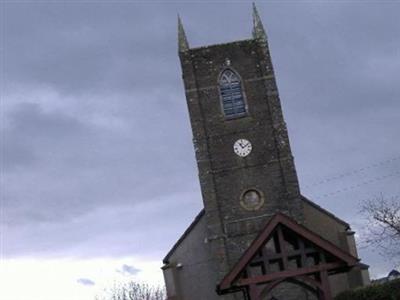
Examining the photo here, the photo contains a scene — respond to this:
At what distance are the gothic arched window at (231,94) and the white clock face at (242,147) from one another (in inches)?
55.5

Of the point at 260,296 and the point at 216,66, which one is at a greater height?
the point at 216,66

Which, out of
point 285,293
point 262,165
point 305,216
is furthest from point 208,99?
point 285,293

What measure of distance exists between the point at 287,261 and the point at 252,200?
1546 centimetres

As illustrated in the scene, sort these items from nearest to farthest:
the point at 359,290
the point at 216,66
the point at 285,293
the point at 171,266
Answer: the point at 359,290
the point at 285,293
the point at 216,66
the point at 171,266

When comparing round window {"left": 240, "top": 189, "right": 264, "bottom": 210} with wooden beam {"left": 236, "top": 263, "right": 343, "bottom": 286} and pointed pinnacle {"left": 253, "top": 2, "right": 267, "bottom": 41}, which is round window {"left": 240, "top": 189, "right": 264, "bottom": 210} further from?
wooden beam {"left": 236, "top": 263, "right": 343, "bottom": 286}

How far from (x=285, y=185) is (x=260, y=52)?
7.17 m

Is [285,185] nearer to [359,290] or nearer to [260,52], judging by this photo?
[260,52]

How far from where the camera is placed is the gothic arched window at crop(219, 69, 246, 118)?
38375 millimetres

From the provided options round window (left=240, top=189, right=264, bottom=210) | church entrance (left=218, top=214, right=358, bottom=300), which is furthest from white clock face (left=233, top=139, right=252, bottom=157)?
church entrance (left=218, top=214, right=358, bottom=300)

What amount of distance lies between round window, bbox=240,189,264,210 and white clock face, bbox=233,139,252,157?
1.92m

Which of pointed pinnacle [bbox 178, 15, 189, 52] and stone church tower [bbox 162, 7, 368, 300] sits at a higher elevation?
pointed pinnacle [bbox 178, 15, 189, 52]

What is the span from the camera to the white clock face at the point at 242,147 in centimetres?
3766

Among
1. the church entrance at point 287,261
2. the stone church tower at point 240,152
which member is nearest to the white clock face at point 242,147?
the stone church tower at point 240,152

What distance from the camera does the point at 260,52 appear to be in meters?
39.1
